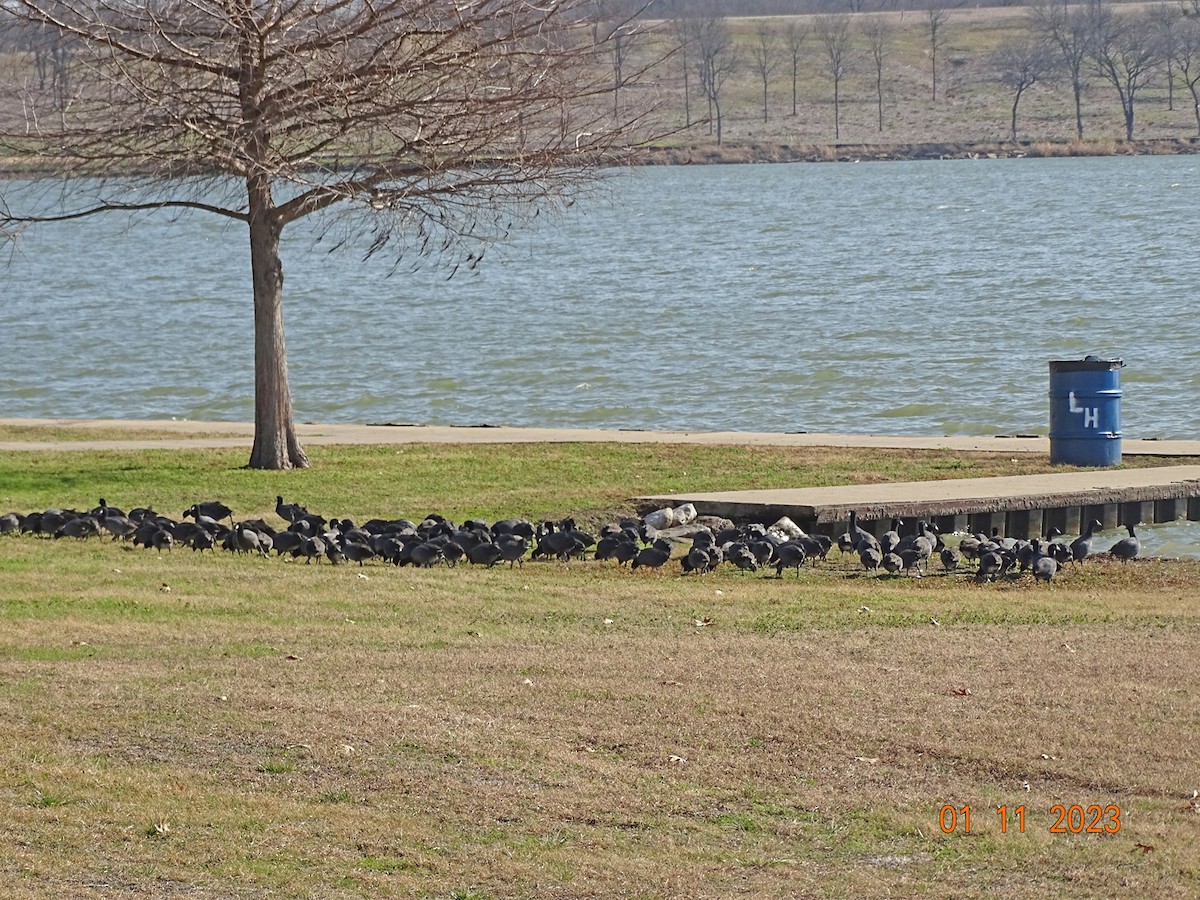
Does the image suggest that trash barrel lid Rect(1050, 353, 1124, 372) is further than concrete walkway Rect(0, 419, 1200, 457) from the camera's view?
No

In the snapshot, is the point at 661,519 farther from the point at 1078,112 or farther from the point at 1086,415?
the point at 1078,112

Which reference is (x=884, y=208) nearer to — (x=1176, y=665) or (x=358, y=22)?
(x=358, y=22)

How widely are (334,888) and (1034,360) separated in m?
36.4

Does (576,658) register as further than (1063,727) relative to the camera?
Yes

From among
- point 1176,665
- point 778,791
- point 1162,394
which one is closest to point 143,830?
point 778,791

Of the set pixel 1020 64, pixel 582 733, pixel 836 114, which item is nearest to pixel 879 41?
pixel 1020 64

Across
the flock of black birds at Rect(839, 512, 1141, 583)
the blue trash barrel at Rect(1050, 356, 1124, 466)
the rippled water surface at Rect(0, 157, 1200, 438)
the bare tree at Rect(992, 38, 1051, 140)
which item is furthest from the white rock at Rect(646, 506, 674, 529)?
the bare tree at Rect(992, 38, 1051, 140)

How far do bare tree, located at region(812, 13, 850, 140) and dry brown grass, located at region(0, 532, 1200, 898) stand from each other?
138328 mm

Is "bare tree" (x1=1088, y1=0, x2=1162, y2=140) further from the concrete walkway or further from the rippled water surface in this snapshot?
the concrete walkway

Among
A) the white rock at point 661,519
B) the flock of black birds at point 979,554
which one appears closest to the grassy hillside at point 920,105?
the white rock at point 661,519

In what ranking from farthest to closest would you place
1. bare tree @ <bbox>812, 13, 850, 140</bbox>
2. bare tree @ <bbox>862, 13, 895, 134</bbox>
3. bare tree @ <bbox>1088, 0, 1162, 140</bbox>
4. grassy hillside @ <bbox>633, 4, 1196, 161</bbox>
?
1. bare tree @ <bbox>862, 13, 895, 134</bbox>
2. bare tree @ <bbox>812, 13, 850, 140</bbox>
3. grassy hillside @ <bbox>633, 4, 1196, 161</bbox>
4. bare tree @ <bbox>1088, 0, 1162, 140</bbox>

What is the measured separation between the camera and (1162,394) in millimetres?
35125

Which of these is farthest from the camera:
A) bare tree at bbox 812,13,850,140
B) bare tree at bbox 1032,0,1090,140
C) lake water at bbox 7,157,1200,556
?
bare tree at bbox 812,13,850,140

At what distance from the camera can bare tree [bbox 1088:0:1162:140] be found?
138875 mm
